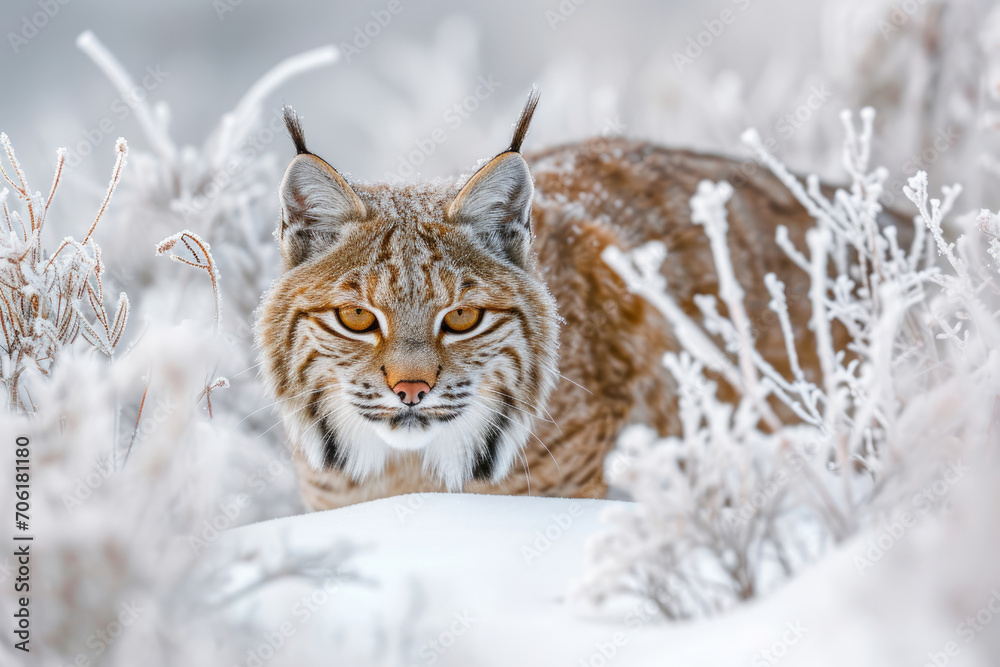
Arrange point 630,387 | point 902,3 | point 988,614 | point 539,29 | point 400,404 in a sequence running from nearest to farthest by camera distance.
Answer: point 988,614
point 400,404
point 630,387
point 902,3
point 539,29

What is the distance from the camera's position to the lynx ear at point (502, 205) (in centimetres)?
208

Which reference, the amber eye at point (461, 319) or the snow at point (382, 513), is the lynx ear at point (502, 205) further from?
the snow at point (382, 513)

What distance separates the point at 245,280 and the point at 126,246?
769mm

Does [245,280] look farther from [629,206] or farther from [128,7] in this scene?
[128,7]

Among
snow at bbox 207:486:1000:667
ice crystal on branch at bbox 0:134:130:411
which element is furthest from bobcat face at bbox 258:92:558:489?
ice crystal on branch at bbox 0:134:130:411

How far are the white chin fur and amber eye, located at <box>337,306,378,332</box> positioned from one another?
0.26 m

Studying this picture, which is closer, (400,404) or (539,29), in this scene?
(400,404)

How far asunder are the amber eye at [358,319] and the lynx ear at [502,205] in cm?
38

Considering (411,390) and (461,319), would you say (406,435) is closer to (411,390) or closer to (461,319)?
(411,390)

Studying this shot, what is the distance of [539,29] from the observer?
6.43 metres

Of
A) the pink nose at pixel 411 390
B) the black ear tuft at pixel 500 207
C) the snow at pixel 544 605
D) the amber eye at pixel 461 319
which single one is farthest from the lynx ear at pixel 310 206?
the snow at pixel 544 605

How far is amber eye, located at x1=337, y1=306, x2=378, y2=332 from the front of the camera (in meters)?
2.06

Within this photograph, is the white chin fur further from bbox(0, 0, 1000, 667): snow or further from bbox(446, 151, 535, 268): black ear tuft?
bbox(446, 151, 535, 268): black ear tuft

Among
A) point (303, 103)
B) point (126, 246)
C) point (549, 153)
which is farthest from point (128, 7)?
point (549, 153)
